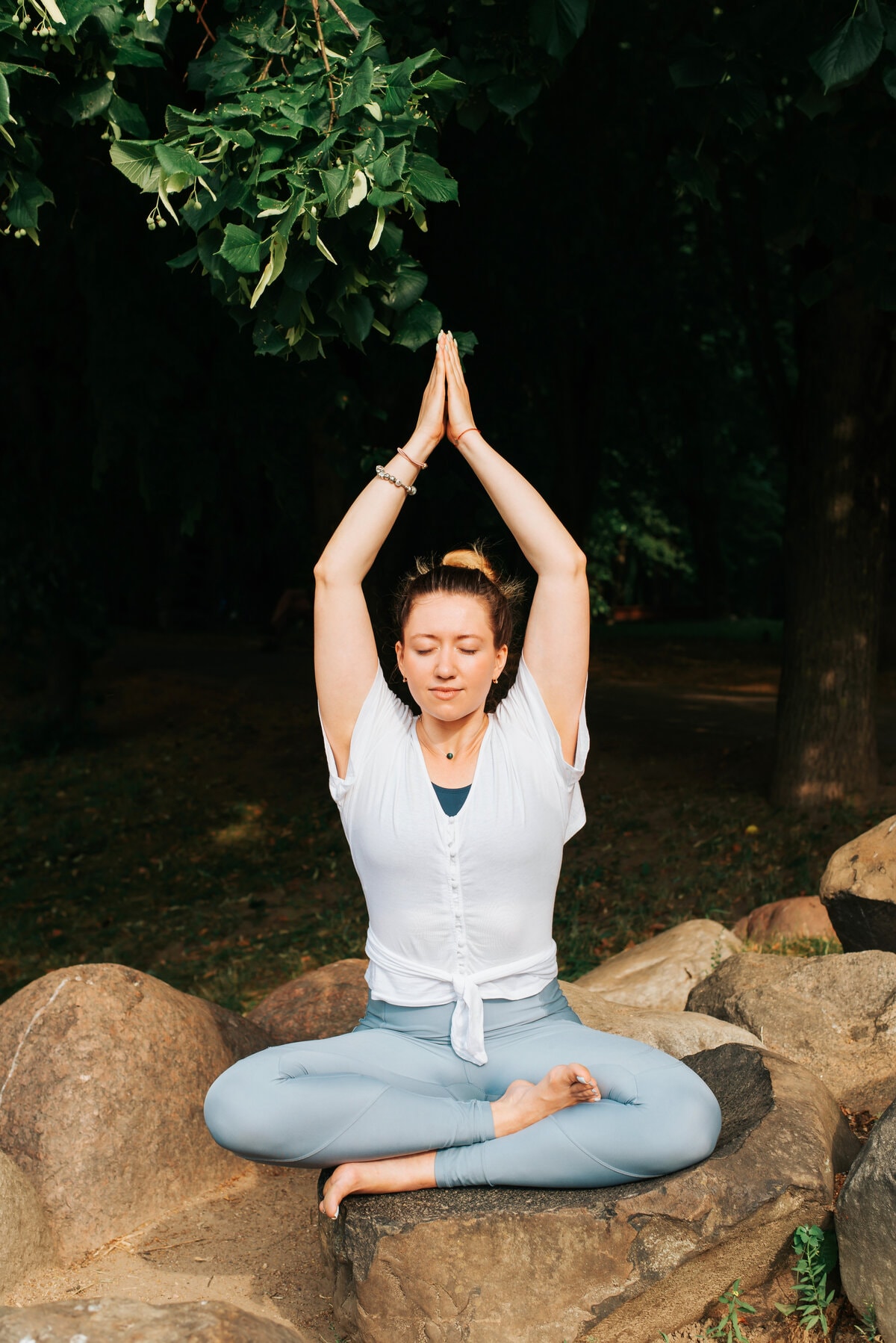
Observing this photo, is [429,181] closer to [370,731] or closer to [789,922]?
[370,731]

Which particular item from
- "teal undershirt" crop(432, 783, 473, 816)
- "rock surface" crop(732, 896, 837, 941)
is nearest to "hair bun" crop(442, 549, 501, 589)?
"teal undershirt" crop(432, 783, 473, 816)

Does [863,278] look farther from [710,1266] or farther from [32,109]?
[710,1266]

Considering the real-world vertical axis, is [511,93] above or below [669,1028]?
above

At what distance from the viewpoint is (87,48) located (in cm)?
409

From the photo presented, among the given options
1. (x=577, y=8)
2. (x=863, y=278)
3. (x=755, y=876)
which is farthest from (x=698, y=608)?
(x=577, y=8)

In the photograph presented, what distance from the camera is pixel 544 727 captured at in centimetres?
337

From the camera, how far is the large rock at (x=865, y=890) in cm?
493

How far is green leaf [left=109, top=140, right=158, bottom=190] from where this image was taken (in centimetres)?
393

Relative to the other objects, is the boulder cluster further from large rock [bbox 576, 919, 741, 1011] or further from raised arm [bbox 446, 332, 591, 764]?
raised arm [bbox 446, 332, 591, 764]

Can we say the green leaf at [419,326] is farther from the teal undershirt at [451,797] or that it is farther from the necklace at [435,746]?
the teal undershirt at [451,797]

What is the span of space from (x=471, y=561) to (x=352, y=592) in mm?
439

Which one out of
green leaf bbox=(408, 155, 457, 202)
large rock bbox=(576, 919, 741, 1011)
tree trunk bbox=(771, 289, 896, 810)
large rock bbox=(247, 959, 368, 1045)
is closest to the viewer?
green leaf bbox=(408, 155, 457, 202)

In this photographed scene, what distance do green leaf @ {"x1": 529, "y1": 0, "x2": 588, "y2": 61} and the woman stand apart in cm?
142

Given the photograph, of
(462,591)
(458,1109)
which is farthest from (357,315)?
(458,1109)
